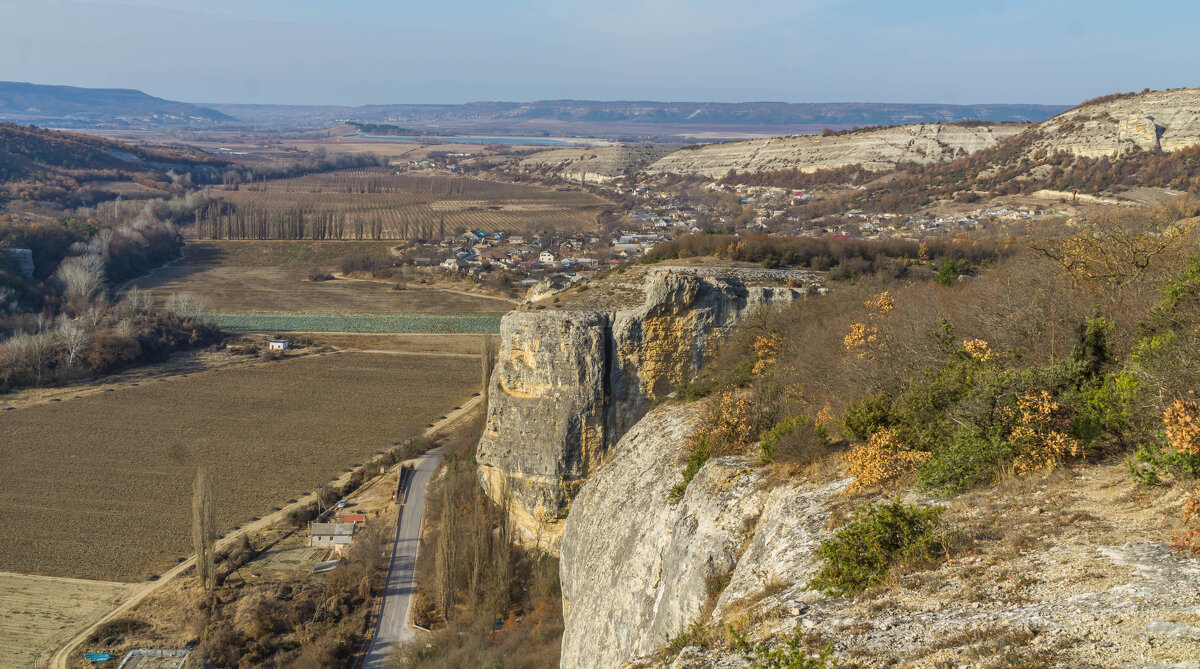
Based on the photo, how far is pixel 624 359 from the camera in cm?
2136

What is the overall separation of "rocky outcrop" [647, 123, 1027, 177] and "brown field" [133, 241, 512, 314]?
55.9m

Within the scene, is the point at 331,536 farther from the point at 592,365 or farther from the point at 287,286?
the point at 287,286

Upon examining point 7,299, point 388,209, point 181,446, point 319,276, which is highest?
point 388,209

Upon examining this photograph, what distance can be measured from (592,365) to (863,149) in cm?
9124

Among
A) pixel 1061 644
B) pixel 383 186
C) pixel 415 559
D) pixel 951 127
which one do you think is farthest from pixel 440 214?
pixel 1061 644

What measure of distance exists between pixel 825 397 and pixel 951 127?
318 feet

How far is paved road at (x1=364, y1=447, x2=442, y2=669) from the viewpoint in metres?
23.9

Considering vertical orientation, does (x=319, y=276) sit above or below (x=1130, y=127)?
below

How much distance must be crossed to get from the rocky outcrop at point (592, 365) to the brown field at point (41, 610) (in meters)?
14.5

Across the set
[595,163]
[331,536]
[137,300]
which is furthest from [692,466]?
[595,163]

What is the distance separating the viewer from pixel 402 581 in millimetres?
27203

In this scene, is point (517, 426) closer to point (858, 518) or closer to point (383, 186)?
point (858, 518)

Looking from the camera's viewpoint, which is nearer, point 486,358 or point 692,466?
point 692,466

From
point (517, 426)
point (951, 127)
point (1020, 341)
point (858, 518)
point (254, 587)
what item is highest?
point (951, 127)
